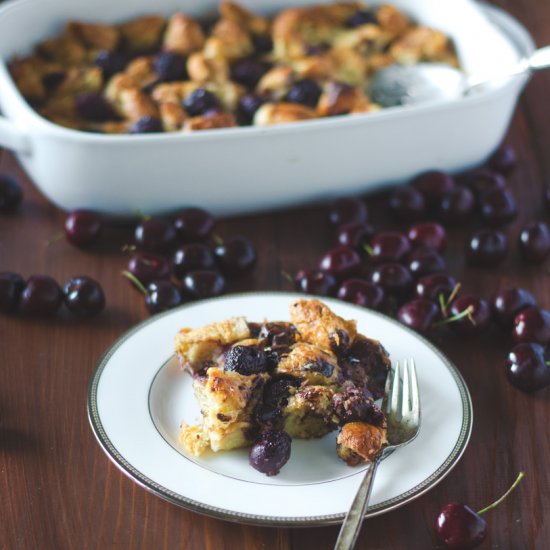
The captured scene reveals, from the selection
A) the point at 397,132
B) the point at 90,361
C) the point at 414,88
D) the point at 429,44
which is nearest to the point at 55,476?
the point at 90,361

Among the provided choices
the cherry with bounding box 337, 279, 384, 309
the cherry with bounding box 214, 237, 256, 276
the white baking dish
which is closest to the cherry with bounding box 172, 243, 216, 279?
the cherry with bounding box 214, 237, 256, 276

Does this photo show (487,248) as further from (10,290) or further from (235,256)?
(10,290)

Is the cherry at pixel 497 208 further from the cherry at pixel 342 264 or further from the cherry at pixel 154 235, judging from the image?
the cherry at pixel 154 235

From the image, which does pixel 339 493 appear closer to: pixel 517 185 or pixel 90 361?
pixel 90 361

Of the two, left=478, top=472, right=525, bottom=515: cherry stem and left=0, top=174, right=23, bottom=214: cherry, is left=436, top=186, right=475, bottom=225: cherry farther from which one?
left=0, top=174, right=23, bottom=214: cherry

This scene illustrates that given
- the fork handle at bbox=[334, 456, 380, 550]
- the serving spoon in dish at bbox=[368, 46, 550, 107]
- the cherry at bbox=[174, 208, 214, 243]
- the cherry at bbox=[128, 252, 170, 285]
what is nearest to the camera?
the fork handle at bbox=[334, 456, 380, 550]

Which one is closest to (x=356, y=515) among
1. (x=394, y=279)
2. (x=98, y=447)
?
(x=98, y=447)
